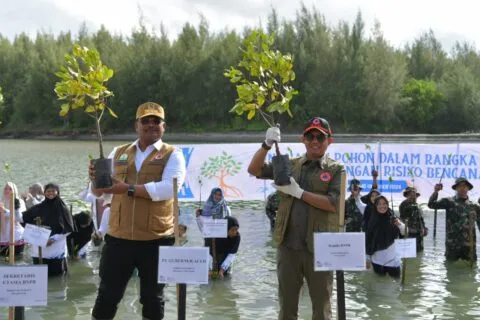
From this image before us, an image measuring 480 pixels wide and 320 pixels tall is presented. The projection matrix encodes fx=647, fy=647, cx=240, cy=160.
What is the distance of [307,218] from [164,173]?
103 cm

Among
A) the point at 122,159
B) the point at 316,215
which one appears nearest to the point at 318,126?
the point at 316,215

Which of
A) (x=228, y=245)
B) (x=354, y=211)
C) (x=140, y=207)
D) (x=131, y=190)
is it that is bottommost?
(x=228, y=245)

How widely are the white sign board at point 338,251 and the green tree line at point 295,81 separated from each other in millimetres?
40638

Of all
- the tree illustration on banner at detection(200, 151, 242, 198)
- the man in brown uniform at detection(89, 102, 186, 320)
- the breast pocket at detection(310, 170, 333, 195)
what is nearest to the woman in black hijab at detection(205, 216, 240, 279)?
the man in brown uniform at detection(89, 102, 186, 320)

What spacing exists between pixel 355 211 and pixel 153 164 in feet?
19.9

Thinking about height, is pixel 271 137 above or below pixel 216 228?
above

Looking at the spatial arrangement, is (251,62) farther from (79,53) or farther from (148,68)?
(148,68)

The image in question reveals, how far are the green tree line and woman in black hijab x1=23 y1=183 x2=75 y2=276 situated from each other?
120 ft

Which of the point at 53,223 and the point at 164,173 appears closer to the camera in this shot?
the point at 164,173

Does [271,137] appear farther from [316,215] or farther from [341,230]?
[341,230]

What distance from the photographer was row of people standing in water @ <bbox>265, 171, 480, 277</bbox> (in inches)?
337

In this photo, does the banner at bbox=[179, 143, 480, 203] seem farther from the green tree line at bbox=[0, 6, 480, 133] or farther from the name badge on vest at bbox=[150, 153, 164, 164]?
the green tree line at bbox=[0, 6, 480, 133]

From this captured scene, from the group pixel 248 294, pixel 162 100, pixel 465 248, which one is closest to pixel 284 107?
pixel 248 294

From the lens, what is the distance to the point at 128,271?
455 cm
